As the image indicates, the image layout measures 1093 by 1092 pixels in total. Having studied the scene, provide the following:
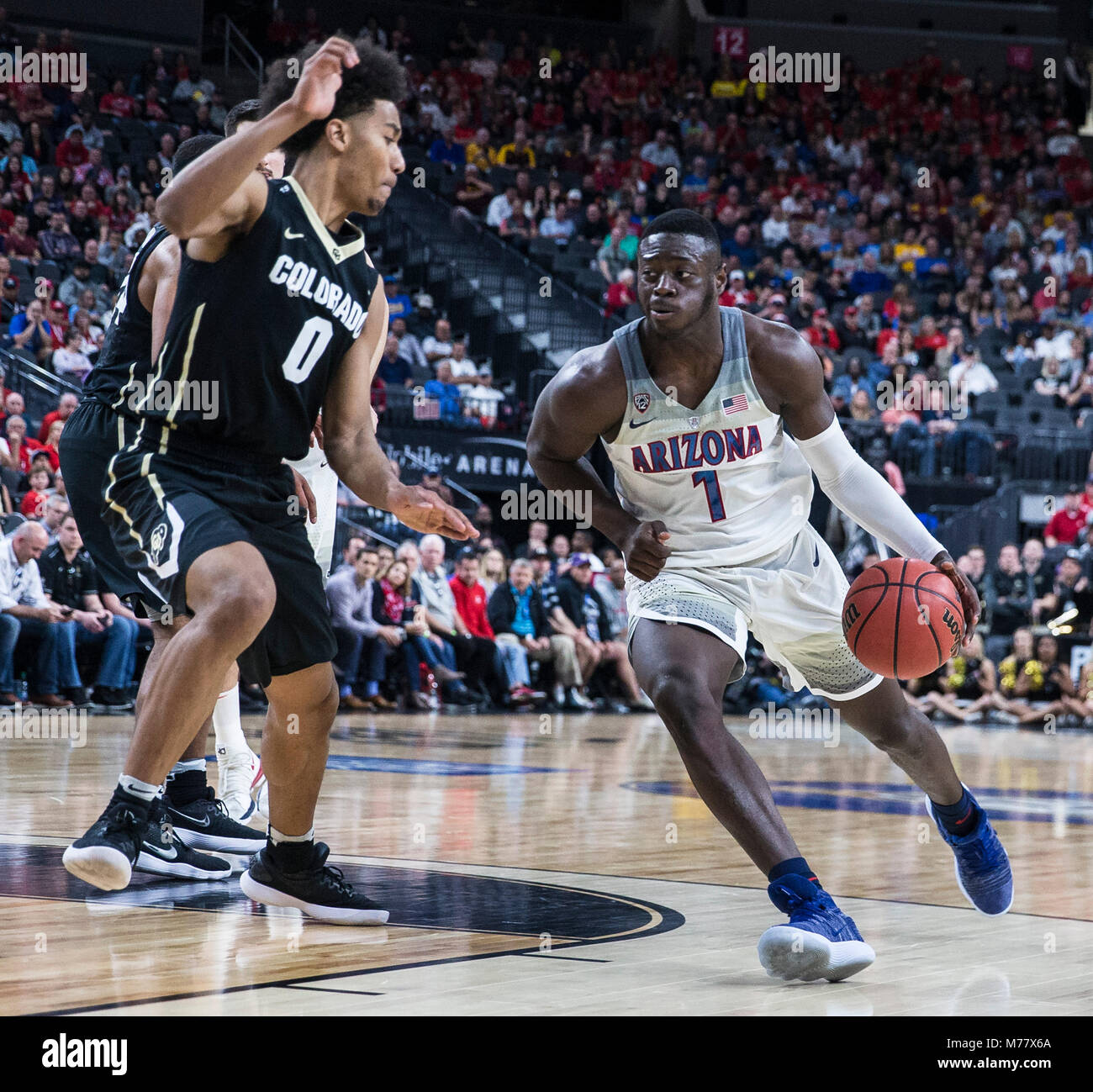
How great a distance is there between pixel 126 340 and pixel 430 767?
14.3ft

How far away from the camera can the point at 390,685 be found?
1312cm

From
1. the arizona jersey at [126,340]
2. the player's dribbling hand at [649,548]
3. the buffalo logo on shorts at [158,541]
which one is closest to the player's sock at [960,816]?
the player's dribbling hand at [649,548]

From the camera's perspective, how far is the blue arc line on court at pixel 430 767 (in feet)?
26.3

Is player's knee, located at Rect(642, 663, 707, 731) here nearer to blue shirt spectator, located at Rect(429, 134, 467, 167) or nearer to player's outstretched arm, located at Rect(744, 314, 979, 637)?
player's outstretched arm, located at Rect(744, 314, 979, 637)

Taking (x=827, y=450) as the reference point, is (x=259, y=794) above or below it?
below

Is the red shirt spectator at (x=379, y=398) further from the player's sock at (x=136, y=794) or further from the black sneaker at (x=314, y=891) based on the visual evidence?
the player's sock at (x=136, y=794)

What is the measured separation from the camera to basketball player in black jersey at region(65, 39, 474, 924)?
3.38 m

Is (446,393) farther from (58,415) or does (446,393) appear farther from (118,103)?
(118,103)

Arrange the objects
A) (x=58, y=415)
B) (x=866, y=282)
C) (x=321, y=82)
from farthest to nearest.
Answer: (x=866, y=282)
(x=58, y=415)
(x=321, y=82)

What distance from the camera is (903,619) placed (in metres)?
4.06

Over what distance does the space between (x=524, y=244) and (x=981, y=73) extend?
9.89 m

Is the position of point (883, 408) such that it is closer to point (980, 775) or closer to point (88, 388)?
point (980, 775)

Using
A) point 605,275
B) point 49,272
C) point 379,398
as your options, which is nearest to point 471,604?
point 379,398

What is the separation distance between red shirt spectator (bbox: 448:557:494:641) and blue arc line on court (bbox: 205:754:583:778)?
4.69m
